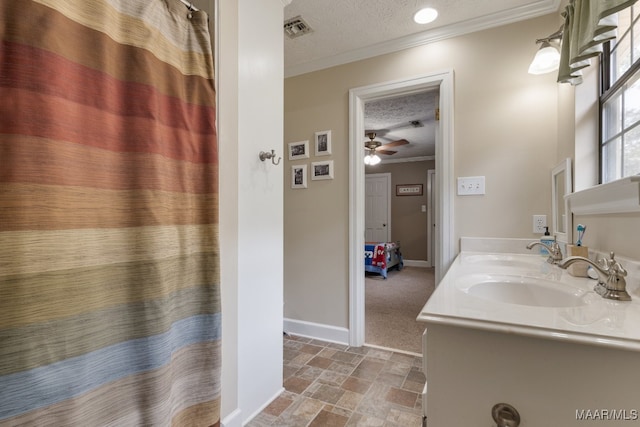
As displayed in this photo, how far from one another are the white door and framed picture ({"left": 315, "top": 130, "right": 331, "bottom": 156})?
445 centimetres

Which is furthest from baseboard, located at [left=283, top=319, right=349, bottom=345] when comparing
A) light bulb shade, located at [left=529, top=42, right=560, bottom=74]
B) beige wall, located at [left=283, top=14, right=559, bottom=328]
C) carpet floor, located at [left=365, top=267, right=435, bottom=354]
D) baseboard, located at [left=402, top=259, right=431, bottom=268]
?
baseboard, located at [left=402, top=259, right=431, bottom=268]

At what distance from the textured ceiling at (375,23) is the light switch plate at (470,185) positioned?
1.08m

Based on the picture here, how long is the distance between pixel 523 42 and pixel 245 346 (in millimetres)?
2612

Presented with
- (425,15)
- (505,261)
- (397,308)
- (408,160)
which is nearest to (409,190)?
(408,160)

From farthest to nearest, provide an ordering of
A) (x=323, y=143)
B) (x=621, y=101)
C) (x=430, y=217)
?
(x=430, y=217)
(x=323, y=143)
(x=621, y=101)

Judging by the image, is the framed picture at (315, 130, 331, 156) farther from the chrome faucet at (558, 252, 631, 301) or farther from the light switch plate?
the chrome faucet at (558, 252, 631, 301)

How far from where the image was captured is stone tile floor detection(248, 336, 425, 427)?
5.20 feet

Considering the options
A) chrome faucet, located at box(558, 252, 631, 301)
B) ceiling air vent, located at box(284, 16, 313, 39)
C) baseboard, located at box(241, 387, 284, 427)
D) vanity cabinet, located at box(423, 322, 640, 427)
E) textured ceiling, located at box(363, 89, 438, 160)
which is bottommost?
baseboard, located at box(241, 387, 284, 427)

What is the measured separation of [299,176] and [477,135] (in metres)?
1.47

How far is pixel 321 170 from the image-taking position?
266cm

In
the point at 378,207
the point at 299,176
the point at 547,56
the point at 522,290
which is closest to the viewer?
the point at 522,290

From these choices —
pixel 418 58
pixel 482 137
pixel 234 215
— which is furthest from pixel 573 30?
pixel 234 215

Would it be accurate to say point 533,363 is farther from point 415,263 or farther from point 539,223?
point 415,263

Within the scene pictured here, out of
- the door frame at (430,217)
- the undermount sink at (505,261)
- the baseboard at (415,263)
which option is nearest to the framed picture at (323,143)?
the undermount sink at (505,261)
